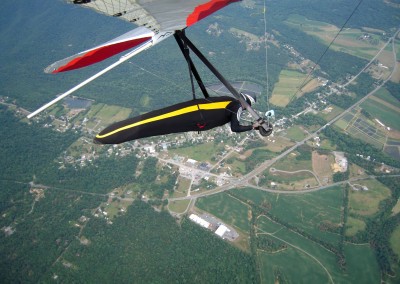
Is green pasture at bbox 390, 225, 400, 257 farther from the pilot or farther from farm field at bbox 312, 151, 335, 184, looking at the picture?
the pilot

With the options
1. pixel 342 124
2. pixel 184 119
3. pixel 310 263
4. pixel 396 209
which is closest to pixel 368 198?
pixel 396 209

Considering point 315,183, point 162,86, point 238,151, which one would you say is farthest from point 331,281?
→ point 162,86

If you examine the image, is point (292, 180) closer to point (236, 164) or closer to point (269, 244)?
point (236, 164)

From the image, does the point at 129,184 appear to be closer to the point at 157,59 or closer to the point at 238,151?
the point at 238,151

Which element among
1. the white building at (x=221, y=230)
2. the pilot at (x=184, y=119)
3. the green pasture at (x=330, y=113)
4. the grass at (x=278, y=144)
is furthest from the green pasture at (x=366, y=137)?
the pilot at (x=184, y=119)

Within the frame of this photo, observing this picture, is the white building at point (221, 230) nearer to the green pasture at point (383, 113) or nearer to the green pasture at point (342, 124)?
the green pasture at point (342, 124)

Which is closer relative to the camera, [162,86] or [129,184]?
[129,184]
